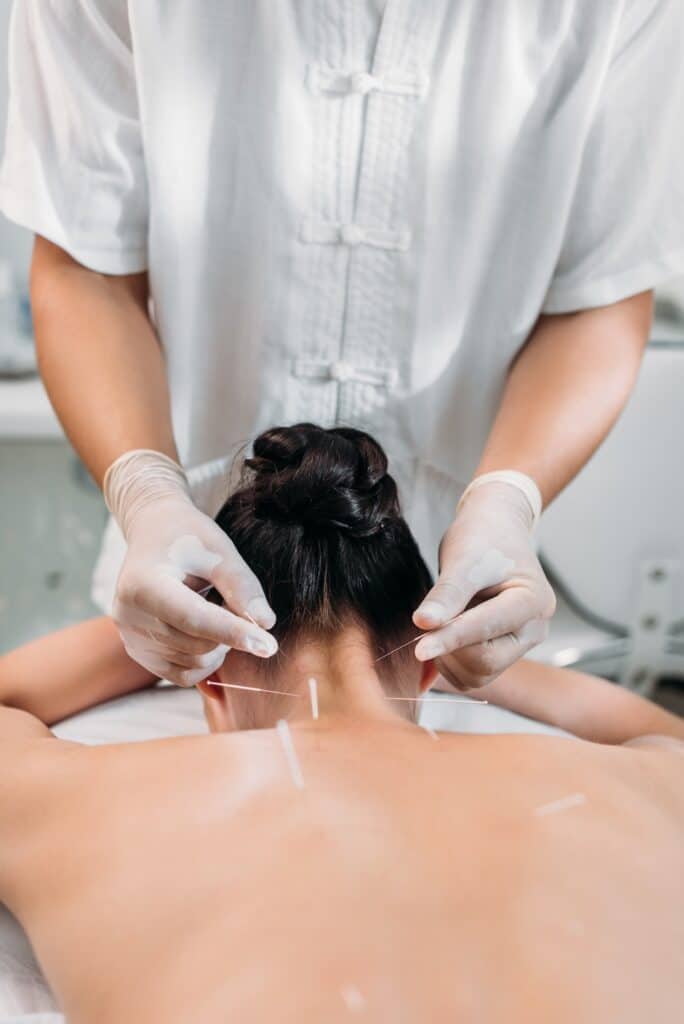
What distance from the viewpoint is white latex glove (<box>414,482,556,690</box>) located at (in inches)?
41.6

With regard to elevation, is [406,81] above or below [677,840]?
above

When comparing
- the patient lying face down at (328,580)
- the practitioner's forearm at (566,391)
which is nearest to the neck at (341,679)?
the patient lying face down at (328,580)

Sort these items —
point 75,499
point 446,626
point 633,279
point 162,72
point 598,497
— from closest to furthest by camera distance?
point 446,626 → point 162,72 → point 633,279 → point 598,497 → point 75,499

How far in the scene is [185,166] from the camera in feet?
4.27

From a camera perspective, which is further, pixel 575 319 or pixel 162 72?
pixel 575 319

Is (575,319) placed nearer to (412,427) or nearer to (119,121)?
(412,427)

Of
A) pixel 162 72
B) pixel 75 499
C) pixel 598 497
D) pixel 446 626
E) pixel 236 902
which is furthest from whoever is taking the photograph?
pixel 75 499

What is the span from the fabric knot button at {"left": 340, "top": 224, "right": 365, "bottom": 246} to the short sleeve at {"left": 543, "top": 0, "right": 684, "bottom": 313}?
0.26m

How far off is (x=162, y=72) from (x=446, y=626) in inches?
26.9

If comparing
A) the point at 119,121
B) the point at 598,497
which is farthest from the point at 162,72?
the point at 598,497

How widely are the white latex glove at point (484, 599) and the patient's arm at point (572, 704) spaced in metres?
0.38

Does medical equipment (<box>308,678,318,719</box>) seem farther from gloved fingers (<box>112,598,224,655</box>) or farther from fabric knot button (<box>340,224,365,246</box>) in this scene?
fabric knot button (<box>340,224,365,246</box>)

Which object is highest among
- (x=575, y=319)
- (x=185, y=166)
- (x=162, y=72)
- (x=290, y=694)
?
(x=162, y=72)

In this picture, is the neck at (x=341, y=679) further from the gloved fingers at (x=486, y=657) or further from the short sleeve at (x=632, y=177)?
the short sleeve at (x=632, y=177)
